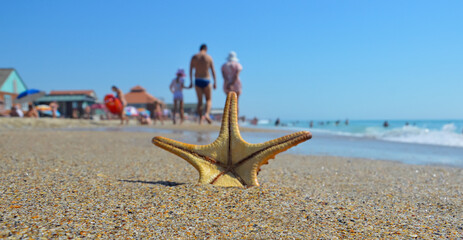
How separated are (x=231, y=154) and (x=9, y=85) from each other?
36706 mm

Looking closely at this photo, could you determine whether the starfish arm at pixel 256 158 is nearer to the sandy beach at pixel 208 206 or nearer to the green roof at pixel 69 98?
the sandy beach at pixel 208 206

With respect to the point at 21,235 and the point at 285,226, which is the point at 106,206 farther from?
the point at 285,226

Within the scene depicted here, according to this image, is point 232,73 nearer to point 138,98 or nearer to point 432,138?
point 432,138

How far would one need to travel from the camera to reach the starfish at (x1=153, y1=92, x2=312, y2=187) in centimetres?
255

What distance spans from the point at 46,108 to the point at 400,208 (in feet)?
89.1

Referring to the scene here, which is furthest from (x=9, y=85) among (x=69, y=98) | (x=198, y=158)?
(x=198, y=158)

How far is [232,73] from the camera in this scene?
10102 mm

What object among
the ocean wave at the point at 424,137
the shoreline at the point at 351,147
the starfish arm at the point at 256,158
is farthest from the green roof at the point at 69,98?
the starfish arm at the point at 256,158

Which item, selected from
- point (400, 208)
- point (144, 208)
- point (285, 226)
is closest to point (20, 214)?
point (144, 208)

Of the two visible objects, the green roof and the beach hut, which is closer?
the green roof

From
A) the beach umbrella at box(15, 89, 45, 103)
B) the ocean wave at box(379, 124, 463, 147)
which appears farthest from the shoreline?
the beach umbrella at box(15, 89, 45, 103)

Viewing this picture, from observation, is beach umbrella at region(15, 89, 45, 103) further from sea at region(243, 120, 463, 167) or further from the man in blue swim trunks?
sea at region(243, 120, 463, 167)

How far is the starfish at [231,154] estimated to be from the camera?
255 cm

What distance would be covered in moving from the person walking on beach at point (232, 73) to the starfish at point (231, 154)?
24.3ft
